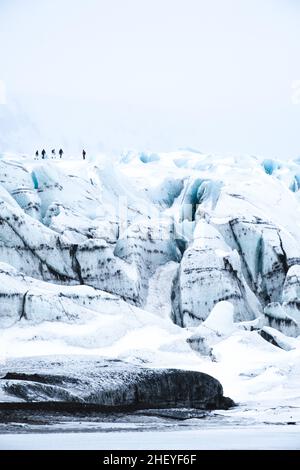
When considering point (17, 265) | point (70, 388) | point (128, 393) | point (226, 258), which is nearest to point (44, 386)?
point (70, 388)

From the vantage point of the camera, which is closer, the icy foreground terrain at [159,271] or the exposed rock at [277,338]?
the icy foreground terrain at [159,271]

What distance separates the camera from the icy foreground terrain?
11.2 m

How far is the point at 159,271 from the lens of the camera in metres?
13.5

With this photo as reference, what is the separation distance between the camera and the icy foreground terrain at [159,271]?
1120 cm

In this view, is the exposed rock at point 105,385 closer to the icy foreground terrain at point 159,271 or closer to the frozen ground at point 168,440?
the icy foreground terrain at point 159,271

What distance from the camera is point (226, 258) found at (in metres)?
13.3

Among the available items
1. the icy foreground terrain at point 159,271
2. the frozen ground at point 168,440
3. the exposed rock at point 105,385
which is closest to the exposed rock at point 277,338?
the icy foreground terrain at point 159,271

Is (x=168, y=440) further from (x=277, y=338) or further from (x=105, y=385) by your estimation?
(x=277, y=338)

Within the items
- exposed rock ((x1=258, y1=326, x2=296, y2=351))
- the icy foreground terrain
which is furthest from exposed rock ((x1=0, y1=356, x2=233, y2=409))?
exposed rock ((x1=258, y1=326, x2=296, y2=351))

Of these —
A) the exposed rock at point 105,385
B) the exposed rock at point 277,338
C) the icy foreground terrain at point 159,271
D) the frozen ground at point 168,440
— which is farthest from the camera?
the exposed rock at point 277,338

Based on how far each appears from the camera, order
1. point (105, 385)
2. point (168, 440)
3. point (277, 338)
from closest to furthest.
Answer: point (168, 440) < point (105, 385) < point (277, 338)

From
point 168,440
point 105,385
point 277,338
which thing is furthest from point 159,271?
point 168,440

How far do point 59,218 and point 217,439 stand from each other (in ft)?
19.0
